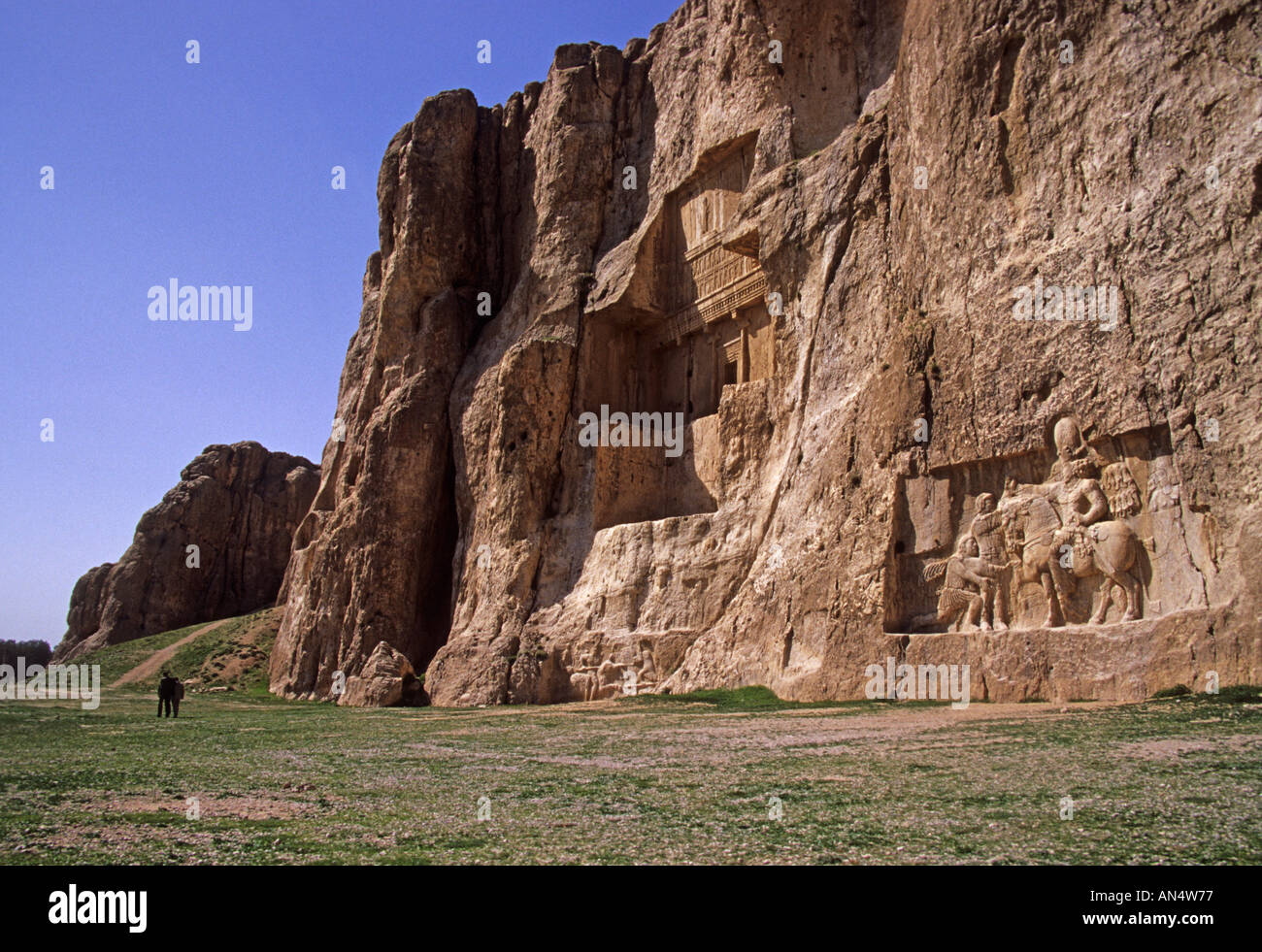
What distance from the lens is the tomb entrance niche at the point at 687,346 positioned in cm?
2888

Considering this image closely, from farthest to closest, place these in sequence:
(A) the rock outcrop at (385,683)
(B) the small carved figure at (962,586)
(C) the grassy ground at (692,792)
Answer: (A) the rock outcrop at (385,683)
(B) the small carved figure at (962,586)
(C) the grassy ground at (692,792)

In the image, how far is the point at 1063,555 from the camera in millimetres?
16531

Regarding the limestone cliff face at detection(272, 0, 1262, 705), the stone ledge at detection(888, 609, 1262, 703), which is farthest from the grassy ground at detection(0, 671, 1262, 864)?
the limestone cliff face at detection(272, 0, 1262, 705)

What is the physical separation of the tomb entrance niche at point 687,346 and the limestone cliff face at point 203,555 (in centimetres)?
3468

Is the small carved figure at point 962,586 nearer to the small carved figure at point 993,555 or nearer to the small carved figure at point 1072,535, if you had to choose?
the small carved figure at point 993,555

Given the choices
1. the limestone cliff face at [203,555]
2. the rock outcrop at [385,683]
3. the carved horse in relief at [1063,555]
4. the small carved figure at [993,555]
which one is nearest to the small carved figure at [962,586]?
the small carved figure at [993,555]

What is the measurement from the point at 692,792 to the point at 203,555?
5648 centimetres

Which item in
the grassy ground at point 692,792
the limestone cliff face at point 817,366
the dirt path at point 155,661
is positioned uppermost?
the limestone cliff face at point 817,366

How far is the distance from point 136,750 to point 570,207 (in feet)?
83.2

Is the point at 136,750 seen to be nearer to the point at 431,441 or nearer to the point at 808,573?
the point at 808,573

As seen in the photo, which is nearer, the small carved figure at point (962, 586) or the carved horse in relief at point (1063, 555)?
the carved horse in relief at point (1063, 555)

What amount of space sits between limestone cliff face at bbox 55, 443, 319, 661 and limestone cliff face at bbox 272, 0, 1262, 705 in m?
19.2

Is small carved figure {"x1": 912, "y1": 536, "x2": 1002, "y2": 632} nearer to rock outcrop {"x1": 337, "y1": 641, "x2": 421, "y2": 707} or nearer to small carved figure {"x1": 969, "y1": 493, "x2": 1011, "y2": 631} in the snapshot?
small carved figure {"x1": 969, "y1": 493, "x2": 1011, "y2": 631}

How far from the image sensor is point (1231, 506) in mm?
14352
